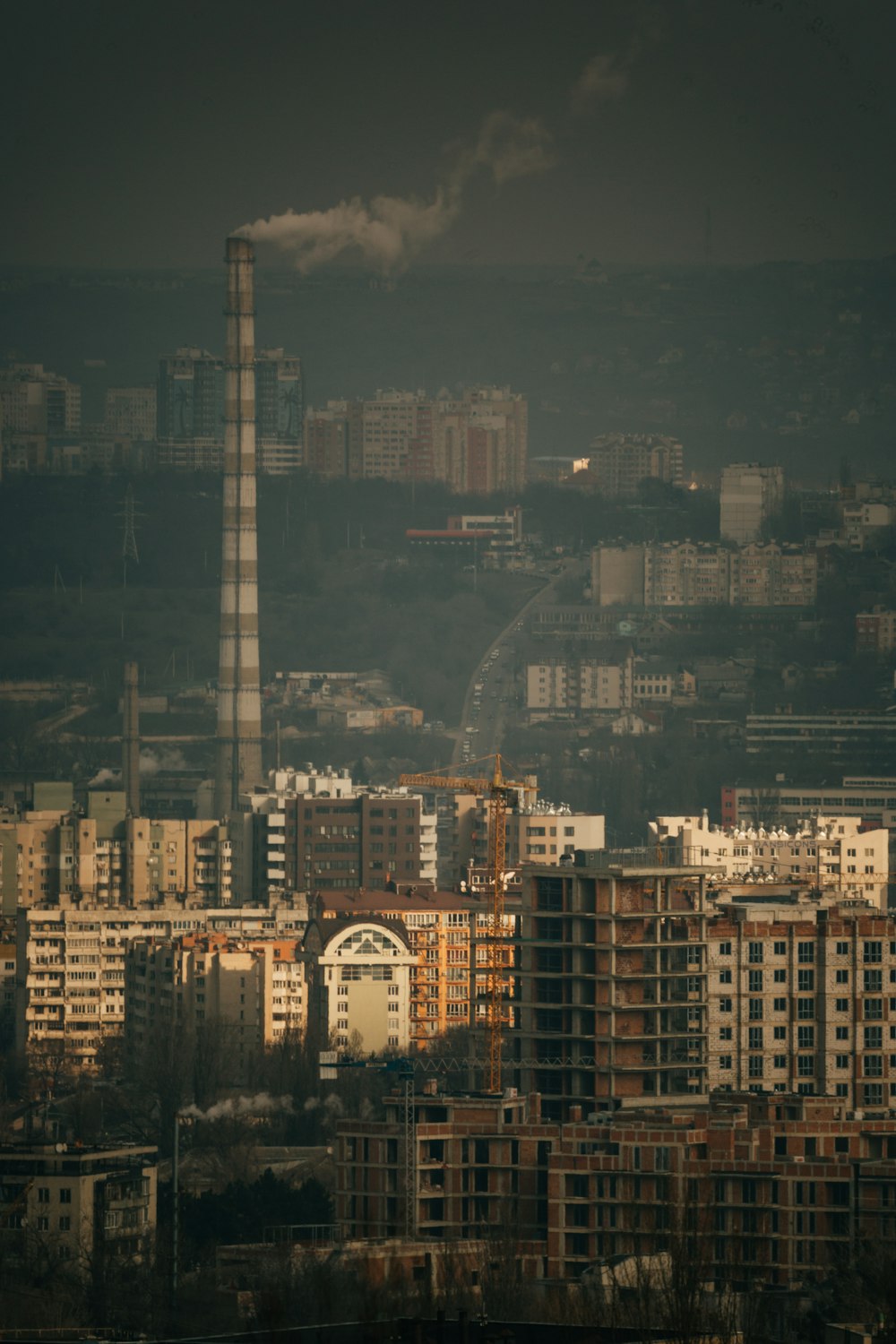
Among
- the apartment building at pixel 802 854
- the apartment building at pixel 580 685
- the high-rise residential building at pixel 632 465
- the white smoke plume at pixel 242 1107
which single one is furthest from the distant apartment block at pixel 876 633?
the white smoke plume at pixel 242 1107

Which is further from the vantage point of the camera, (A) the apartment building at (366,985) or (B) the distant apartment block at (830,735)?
(B) the distant apartment block at (830,735)

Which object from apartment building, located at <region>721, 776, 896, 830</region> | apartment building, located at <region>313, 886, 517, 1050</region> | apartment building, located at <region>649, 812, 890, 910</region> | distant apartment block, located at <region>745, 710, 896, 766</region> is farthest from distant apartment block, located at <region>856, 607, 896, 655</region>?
apartment building, located at <region>313, 886, 517, 1050</region>

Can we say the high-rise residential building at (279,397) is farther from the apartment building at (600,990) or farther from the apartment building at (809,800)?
the apartment building at (600,990)

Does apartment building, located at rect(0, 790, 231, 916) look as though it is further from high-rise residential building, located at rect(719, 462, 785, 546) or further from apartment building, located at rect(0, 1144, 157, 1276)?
high-rise residential building, located at rect(719, 462, 785, 546)

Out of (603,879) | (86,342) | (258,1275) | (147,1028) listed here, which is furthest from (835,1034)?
(86,342)

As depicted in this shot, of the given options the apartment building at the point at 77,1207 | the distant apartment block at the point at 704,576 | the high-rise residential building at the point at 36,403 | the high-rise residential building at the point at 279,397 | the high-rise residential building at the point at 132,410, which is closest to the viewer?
the apartment building at the point at 77,1207

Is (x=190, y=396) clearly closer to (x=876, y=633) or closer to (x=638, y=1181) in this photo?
(x=876, y=633)

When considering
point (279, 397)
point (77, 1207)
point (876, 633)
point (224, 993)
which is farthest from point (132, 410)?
point (77, 1207)

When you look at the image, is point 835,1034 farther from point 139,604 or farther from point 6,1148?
point 139,604
